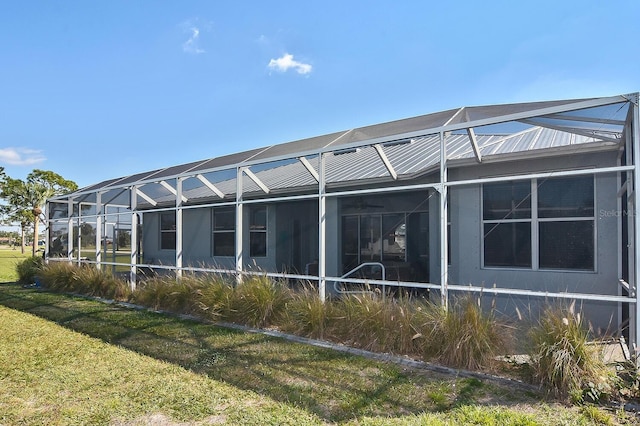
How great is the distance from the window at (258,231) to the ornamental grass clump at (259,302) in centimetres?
564

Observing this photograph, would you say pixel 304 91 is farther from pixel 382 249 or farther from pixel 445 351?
pixel 445 351

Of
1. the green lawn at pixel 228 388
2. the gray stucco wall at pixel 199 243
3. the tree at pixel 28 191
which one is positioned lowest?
the green lawn at pixel 228 388

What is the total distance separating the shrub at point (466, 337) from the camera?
15.2ft

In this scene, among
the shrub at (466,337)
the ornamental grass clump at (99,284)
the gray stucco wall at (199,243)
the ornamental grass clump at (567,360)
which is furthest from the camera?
the gray stucco wall at (199,243)

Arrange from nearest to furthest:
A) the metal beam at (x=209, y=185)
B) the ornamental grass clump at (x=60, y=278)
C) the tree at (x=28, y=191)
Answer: the metal beam at (x=209, y=185) → the ornamental grass clump at (x=60, y=278) → the tree at (x=28, y=191)

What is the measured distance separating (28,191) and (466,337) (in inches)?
1703

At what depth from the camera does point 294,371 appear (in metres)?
4.75

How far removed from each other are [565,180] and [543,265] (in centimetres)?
155

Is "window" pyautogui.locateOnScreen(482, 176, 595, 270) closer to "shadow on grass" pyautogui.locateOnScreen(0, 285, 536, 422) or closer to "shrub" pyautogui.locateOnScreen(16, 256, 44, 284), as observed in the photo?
"shadow on grass" pyautogui.locateOnScreen(0, 285, 536, 422)

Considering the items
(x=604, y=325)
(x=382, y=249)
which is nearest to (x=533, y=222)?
(x=604, y=325)

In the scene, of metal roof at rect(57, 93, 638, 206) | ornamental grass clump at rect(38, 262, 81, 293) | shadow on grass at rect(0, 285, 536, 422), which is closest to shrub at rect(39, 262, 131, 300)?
ornamental grass clump at rect(38, 262, 81, 293)

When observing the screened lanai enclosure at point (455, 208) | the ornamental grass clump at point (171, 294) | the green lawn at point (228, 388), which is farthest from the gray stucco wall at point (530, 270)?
the ornamental grass clump at point (171, 294)

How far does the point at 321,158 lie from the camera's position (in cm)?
708

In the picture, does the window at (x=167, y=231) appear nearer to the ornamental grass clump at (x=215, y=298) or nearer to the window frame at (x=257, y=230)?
the window frame at (x=257, y=230)
